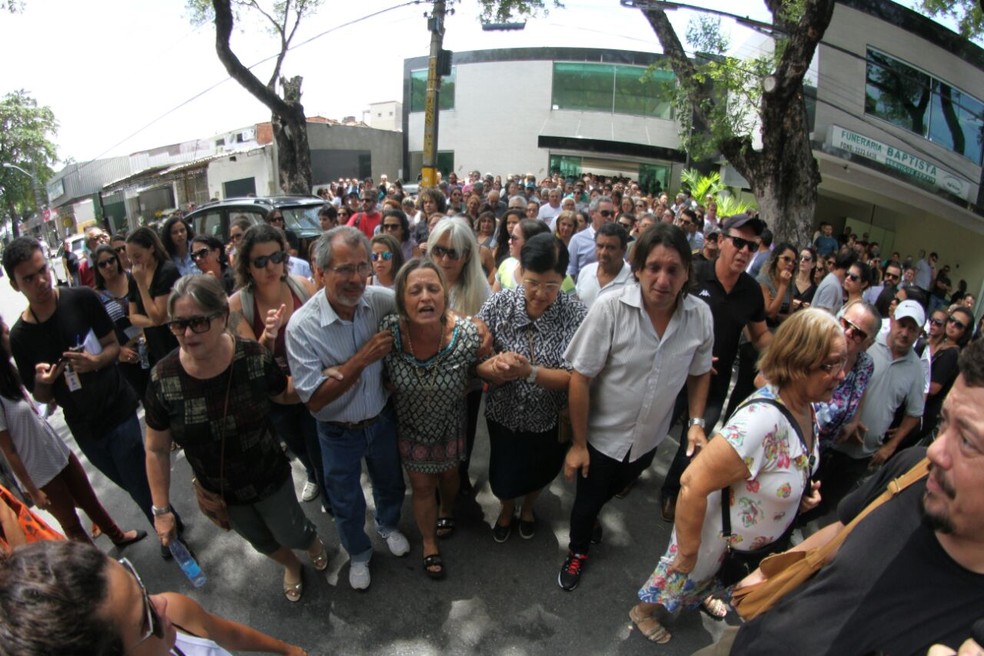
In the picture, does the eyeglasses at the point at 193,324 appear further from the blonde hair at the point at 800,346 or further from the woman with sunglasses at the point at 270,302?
the blonde hair at the point at 800,346

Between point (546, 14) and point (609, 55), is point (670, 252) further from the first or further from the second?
point (609, 55)

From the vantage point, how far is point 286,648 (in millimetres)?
1800

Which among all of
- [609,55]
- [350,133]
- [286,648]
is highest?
[609,55]

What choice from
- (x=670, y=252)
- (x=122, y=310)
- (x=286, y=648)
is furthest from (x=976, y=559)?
(x=122, y=310)

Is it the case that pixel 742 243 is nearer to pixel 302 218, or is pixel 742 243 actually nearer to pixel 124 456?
pixel 124 456

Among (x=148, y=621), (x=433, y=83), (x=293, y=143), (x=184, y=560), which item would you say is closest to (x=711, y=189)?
(x=433, y=83)

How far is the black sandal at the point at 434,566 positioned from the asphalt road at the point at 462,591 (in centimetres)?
5

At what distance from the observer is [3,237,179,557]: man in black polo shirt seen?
105 inches

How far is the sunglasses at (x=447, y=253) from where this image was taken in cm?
312

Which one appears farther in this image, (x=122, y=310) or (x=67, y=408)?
(x=122, y=310)

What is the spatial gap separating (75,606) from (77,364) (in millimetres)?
2358

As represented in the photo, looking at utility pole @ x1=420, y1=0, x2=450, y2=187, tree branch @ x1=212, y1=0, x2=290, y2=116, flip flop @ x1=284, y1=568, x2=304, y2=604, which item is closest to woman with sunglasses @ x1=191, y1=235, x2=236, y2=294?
flip flop @ x1=284, y1=568, x2=304, y2=604

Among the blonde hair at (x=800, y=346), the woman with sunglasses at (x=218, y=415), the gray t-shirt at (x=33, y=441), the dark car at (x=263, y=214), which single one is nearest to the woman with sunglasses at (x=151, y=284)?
the gray t-shirt at (x=33, y=441)

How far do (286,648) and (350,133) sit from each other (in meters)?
25.7
